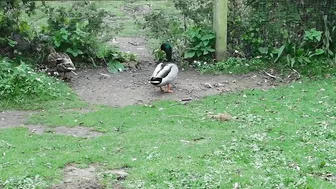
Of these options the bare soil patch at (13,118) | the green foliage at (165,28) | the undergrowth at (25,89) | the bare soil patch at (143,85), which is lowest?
the bare soil patch at (143,85)

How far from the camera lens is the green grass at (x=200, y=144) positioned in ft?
19.3

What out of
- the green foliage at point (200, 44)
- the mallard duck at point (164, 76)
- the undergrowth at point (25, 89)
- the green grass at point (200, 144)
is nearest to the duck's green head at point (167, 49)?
the green foliage at point (200, 44)

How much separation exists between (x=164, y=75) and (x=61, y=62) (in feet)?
6.01

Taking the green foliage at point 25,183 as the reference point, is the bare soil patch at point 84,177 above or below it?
below

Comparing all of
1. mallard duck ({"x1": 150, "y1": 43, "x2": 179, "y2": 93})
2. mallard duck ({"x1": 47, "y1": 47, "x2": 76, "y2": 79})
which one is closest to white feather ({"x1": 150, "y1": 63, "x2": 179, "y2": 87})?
mallard duck ({"x1": 150, "y1": 43, "x2": 179, "y2": 93})

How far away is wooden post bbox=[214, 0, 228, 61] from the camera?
10.6 m

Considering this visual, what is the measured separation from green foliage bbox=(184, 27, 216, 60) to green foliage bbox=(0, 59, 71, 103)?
254 centimetres

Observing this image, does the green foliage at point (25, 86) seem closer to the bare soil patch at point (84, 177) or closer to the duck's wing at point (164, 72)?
the duck's wing at point (164, 72)

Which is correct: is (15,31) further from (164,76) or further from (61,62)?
(164,76)

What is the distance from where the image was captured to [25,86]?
9156 millimetres

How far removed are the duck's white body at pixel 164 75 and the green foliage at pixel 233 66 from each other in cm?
131

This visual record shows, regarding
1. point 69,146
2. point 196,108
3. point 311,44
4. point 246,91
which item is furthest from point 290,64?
point 69,146

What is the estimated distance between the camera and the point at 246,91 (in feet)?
31.3

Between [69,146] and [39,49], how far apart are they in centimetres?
404
